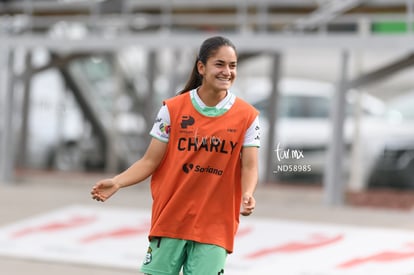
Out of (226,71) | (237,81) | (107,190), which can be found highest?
(226,71)

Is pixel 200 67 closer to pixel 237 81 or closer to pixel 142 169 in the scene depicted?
pixel 142 169

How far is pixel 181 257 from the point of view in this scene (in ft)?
16.4

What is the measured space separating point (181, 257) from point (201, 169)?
0.48 m

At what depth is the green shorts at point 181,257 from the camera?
4.88m

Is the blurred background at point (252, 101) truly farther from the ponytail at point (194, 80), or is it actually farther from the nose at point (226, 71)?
the nose at point (226, 71)

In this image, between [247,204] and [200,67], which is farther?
[200,67]

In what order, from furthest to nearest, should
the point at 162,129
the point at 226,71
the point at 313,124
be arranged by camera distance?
the point at 313,124, the point at 162,129, the point at 226,71

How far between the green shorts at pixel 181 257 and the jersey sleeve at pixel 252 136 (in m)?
0.54

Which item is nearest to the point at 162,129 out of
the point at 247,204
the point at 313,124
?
the point at 247,204

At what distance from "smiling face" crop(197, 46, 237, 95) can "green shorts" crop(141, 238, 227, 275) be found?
0.80m

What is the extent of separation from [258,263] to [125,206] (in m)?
5.31

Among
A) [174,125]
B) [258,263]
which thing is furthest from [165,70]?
[174,125]

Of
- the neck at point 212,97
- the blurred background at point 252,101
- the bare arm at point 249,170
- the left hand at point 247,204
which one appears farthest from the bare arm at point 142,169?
the blurred background at point 252,101

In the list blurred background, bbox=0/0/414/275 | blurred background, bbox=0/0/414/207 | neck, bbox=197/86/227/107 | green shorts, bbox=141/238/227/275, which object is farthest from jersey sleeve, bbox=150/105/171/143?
blurred background, bbox=0/0/414/207
